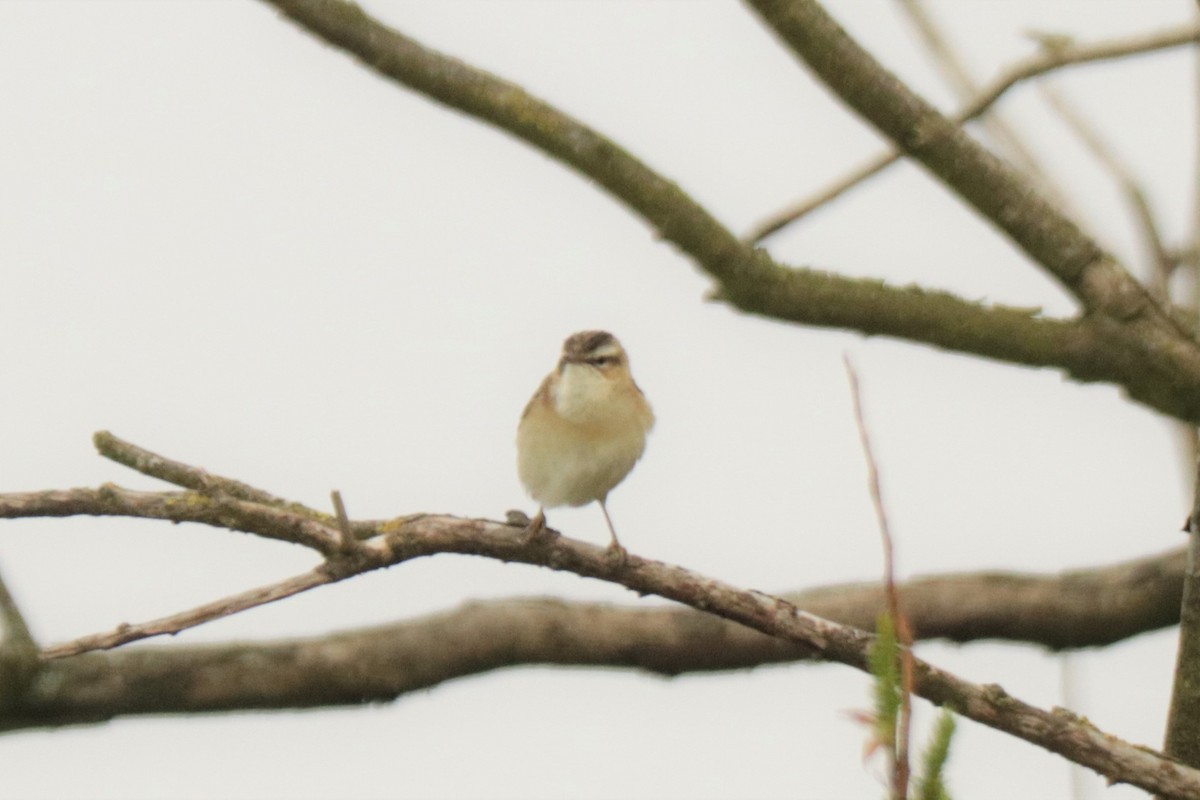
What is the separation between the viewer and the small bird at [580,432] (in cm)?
666

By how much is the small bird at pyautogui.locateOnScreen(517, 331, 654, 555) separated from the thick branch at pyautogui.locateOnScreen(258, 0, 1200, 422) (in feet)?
7.17

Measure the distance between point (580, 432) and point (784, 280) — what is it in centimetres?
239

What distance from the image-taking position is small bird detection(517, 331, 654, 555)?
666 centimetres

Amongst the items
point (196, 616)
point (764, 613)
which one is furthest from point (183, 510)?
point (764, 613)

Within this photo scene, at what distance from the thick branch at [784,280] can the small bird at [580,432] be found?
7.17 feet

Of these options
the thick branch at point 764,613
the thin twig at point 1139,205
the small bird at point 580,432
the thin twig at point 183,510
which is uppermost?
the thin twig at point 1139,205

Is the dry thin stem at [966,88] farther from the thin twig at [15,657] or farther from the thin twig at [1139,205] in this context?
the thin twig at [15,657]

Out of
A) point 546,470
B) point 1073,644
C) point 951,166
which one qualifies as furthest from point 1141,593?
point 951,166

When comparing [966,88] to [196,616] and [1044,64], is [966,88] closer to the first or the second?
[1044,64]

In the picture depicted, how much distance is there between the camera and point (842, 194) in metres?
5.02

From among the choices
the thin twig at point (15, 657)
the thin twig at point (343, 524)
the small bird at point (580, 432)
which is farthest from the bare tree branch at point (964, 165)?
the thin twig at point (15, 657)

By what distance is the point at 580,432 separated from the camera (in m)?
6.67

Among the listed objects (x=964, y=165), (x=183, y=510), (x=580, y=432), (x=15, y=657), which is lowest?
(x=15, y=657)

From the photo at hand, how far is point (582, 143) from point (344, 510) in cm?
119
